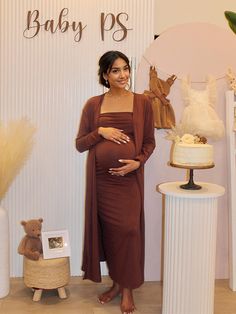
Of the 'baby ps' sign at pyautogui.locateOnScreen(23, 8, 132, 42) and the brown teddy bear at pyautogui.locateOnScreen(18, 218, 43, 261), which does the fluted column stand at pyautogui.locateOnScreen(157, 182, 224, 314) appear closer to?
the brown teddy bear at pyautogui.locateOnScreen(18, 218, 43, 261)

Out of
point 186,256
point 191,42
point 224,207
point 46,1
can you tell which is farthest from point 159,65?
point 186,256

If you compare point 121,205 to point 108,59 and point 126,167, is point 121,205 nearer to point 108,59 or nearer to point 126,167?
point 126,167

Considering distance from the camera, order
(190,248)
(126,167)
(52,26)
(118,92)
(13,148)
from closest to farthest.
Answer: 1. (190,248)
2. (126,167)
3. (118,92)
4. (13,148)
5. (52,26)

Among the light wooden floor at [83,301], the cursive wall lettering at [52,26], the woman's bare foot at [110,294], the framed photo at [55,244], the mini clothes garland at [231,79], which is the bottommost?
the light wooden floor at [83,301]

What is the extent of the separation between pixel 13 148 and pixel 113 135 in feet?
2.18

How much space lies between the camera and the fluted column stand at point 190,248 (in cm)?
237

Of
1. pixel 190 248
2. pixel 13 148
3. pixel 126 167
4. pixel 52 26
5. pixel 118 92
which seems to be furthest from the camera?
pixel 52 26

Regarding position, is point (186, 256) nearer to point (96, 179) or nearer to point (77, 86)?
point (96, 179)

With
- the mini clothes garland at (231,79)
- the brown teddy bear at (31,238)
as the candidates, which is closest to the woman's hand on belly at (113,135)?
the brown teddy bear at (31,238)

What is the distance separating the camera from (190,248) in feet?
7.86

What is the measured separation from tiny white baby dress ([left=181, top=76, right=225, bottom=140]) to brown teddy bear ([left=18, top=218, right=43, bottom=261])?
1133 millimetres

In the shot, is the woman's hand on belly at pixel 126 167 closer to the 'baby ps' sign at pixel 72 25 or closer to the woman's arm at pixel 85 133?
the woman's arm at pixel 85 133

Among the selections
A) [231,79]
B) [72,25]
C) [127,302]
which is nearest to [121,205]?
[127,302]

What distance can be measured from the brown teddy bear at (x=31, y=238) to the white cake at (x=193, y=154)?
3.38ft
